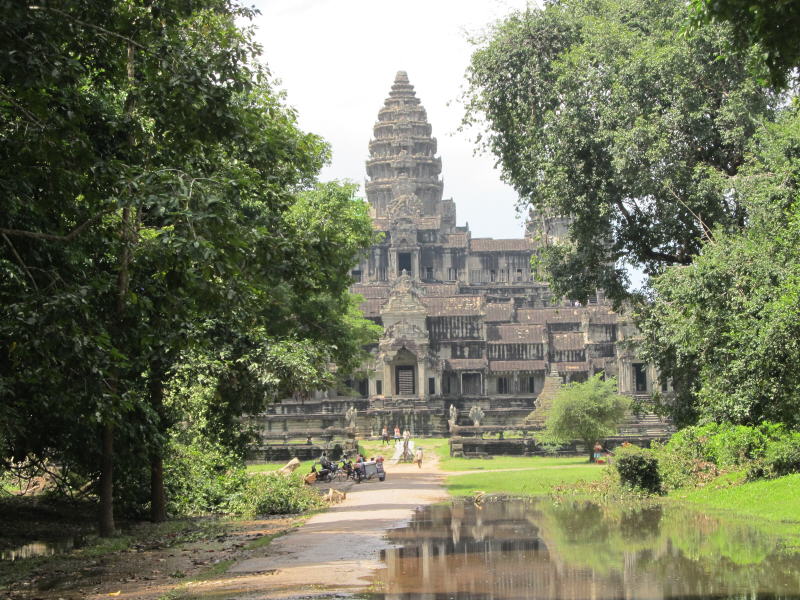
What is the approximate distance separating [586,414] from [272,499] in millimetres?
19350

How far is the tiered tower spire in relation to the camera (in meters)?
95.9

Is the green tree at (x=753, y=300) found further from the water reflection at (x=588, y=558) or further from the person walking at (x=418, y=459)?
the person walking at (x=418, y=459)

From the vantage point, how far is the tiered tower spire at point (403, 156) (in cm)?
9594

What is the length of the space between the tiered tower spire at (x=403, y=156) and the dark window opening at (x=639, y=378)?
30645 millimetres

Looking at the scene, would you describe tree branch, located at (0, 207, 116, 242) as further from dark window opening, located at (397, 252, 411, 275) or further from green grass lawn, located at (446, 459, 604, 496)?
dark window opening, located at (397, 252, 411, 275)

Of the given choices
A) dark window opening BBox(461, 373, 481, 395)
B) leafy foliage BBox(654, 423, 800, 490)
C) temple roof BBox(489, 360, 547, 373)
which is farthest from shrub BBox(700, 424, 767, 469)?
dark window opening BBox(461, 373, 481, 395)

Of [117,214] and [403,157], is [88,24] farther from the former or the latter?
[403,157]

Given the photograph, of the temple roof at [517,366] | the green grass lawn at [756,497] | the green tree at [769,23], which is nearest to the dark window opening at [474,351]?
the temple roof at [517,366]

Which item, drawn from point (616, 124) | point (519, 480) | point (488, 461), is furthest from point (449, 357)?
point (616, 124)

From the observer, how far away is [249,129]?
51.5 feet

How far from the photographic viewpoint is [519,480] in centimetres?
3183

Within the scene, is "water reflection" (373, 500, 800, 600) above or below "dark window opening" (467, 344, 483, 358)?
below

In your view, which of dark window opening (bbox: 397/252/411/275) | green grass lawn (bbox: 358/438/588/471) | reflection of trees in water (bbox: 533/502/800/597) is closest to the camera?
reflection of trees in water (bbox: 533/502/800/597)

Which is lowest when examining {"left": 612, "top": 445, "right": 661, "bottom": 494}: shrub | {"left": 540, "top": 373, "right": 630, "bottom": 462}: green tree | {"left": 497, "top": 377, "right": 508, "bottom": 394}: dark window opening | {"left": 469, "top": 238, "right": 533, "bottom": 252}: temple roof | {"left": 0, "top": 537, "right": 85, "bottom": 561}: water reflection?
{"left": 0, "top": 537, "right": 85, "bottom": 561}: water reflection
